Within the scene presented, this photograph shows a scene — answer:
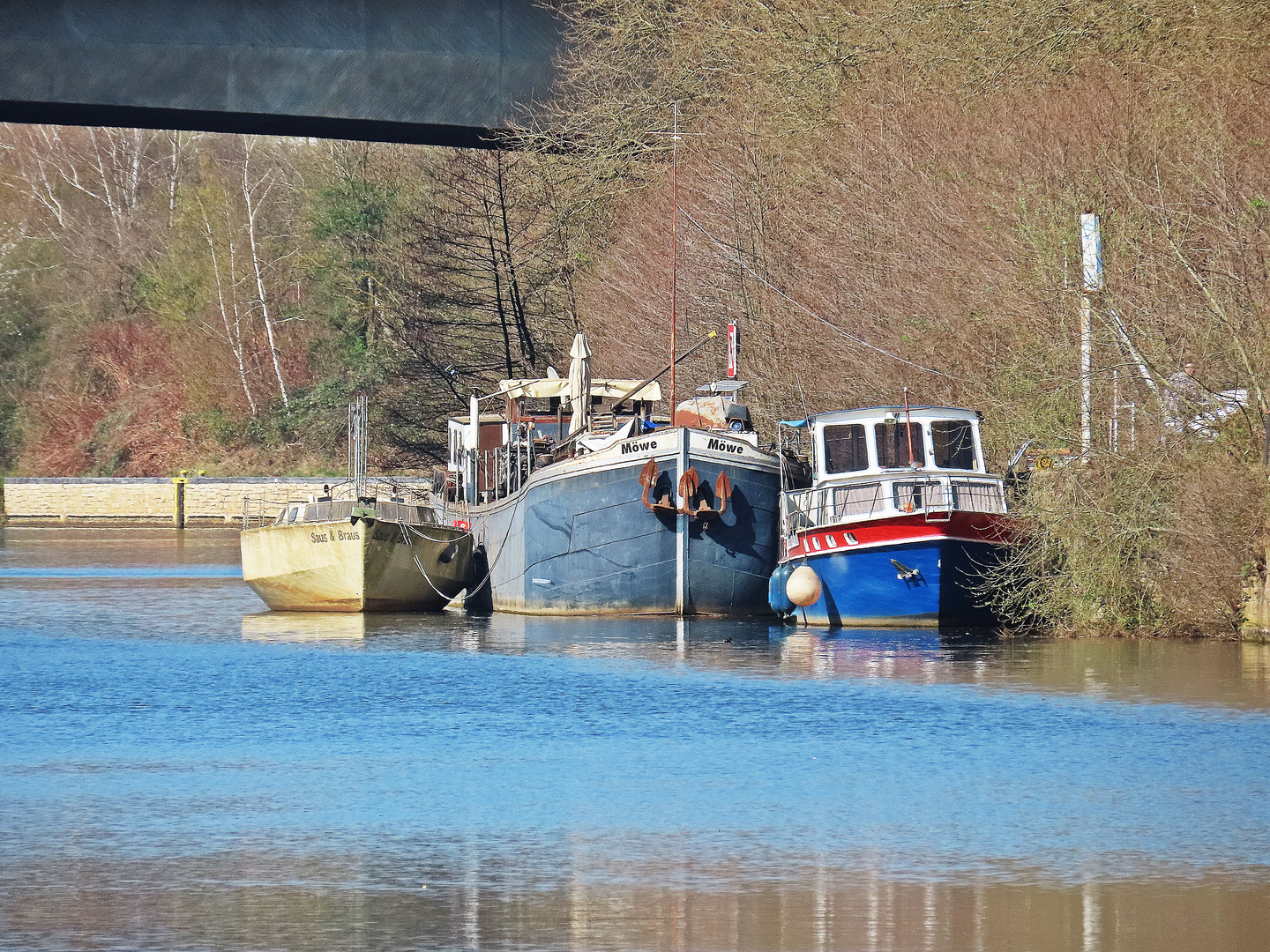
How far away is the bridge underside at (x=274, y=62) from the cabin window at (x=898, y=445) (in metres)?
13.6

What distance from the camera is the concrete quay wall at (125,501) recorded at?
76312mm

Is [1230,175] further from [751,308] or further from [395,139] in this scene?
[395,139]

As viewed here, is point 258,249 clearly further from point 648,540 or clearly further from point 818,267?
point 648,540

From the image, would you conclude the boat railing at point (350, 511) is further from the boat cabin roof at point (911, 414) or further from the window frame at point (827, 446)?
the boat cabin roof at point (911, 414)

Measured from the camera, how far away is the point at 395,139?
140 ft

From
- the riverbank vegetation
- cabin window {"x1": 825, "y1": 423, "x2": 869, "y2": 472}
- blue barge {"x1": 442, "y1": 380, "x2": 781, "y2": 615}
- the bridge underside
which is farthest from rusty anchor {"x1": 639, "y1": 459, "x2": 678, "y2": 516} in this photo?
the bridge underside

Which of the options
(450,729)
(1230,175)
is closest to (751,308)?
(1230,175)

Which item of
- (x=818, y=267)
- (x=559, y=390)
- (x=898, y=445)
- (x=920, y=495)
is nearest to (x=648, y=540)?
(x=898, y=445)

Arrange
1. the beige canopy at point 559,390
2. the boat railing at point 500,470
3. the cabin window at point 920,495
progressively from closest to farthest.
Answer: the cabin window at point 920,495 → the boat railing at point 500,470 → the beige canopy at point 559,390

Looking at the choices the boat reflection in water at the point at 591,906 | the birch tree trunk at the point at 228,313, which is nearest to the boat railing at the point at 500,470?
the boat reflection in water at the point at 591,906

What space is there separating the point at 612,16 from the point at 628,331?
842cm

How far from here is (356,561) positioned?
34438 millimetres

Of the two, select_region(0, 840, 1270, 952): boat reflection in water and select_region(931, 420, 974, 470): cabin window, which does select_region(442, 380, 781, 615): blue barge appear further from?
select_region(0, 840, 1270, 952): boat reflection in water

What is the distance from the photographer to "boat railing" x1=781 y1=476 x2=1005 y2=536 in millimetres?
28453
